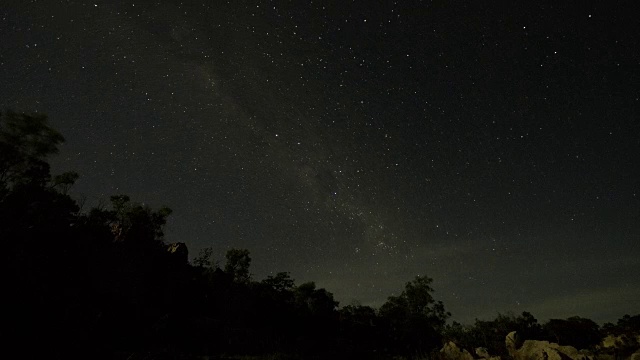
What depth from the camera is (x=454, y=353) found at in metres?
26.6

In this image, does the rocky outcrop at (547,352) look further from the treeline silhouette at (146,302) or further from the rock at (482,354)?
the treeline silhouette at (146,302)

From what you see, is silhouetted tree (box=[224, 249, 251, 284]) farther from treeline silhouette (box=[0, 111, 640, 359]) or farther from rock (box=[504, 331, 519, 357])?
rock (box=[504, 331, 519, 357])

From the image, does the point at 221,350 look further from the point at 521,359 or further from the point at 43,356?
the point at 521,359

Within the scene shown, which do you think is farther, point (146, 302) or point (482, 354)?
point (146, 302)

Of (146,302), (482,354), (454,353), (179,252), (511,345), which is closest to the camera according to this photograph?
(482,354)

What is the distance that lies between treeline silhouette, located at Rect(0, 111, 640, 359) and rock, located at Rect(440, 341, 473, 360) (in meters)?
4.21

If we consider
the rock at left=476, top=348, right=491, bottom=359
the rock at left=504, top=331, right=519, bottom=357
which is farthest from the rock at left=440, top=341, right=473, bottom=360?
the rock at left=504, top=331, right=519, bottom=357

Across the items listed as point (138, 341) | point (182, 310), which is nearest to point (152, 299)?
point (182, 310)

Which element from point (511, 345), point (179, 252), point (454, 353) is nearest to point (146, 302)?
point (179, 252)

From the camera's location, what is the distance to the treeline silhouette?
22.1 metres

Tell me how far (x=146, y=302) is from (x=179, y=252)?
439 inches

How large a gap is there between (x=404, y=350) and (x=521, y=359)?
25.8 metres

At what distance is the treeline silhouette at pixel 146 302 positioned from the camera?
2214 centimetres

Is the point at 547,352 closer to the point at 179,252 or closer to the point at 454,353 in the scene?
the point at 454,353
